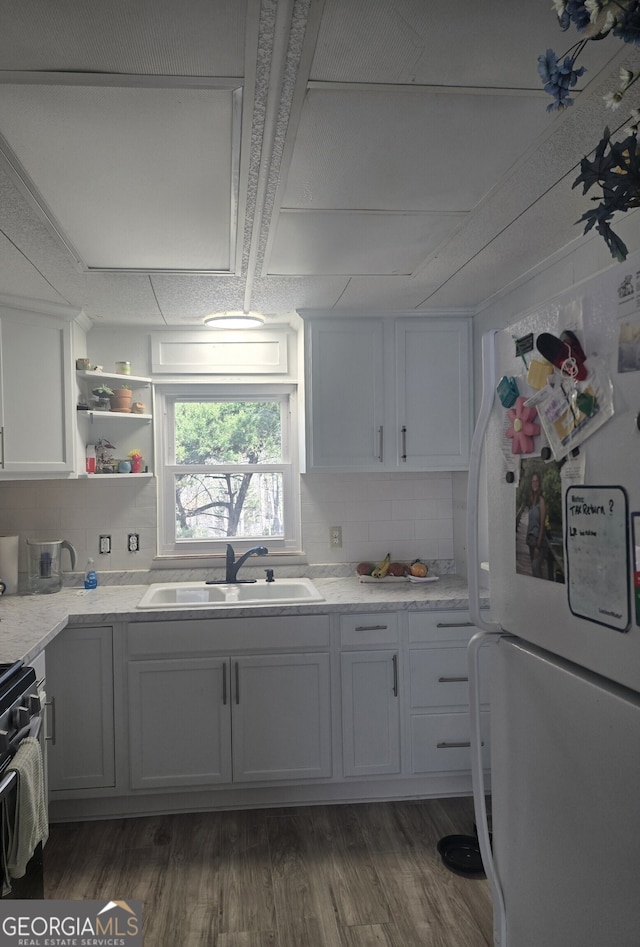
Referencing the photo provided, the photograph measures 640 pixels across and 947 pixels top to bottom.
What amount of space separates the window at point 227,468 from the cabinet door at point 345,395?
1.44 ft

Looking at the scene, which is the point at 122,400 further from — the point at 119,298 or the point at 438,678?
the point at 438,678

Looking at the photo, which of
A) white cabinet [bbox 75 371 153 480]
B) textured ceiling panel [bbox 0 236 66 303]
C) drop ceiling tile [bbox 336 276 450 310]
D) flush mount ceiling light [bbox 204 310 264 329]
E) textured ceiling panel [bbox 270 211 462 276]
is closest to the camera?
textured ceiling panel [bbox 270 211 462 276]

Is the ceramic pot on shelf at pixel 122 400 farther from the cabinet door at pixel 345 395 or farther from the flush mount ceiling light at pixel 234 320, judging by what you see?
the cabinet door at pixel 345 395

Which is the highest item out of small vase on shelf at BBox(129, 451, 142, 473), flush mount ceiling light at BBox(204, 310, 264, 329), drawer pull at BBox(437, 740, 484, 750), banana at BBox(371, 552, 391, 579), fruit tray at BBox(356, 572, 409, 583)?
flush mount ceiling light at BBox(204, 310, 264, 329)

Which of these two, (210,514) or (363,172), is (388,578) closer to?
(210,514)

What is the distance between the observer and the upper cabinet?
325 centimetres

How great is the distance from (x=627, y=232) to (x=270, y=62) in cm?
122

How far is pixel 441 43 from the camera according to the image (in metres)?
1.25

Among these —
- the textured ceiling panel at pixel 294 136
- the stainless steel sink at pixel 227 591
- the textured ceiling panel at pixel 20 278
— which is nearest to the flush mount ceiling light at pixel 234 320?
the textured ceiling panel at pixel 294 136

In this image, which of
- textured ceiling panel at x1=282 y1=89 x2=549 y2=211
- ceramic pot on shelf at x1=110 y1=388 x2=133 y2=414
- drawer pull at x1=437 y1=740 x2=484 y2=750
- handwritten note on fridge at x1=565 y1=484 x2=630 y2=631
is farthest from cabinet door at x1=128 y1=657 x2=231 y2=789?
handwritten note on fridge at x1=565 y1=484 x2=630 y2=631

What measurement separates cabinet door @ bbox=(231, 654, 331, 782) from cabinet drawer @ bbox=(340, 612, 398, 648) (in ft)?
0.44

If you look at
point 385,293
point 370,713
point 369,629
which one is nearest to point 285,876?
point 370,713

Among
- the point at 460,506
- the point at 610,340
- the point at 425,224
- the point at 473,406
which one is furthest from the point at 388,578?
the point at 610,340

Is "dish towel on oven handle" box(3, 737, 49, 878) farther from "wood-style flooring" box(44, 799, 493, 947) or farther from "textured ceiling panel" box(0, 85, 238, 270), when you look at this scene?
→ "textured ceiling panel" box(0, 85, 238, 270)
